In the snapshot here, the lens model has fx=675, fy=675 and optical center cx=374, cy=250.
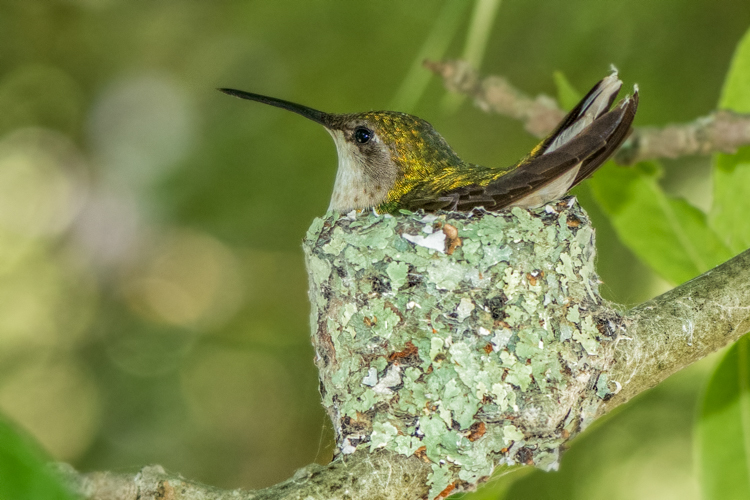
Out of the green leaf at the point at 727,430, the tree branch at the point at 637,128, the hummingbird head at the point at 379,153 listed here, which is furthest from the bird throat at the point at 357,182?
the green leaf at the point at 727,430

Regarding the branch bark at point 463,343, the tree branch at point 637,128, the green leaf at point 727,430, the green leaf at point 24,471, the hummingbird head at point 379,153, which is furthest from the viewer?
the hummingbird head at point 379,153

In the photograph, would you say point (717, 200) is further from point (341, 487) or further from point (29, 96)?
point (29, 96)

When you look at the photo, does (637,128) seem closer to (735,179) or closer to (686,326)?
(735,179)

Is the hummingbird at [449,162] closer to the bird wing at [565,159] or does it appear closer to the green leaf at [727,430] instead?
the bird wing at [565,159]

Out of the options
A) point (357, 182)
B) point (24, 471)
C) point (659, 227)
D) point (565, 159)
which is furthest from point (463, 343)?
point (24, 471)

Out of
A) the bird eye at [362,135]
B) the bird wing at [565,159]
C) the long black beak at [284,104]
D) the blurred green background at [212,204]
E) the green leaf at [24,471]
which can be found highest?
the blurred green background at [212,204]

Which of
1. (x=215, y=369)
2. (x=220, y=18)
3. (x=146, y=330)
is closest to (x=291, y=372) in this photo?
(x=215, y=369)
